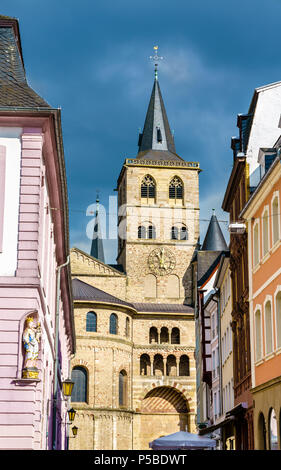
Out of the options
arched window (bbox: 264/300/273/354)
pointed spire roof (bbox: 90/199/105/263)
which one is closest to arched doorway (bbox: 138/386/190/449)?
pointed spire roof (bbox: 90/199/105/263)

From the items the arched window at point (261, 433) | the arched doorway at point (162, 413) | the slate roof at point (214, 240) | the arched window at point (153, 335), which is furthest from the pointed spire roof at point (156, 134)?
the arched window at point (261, 433)

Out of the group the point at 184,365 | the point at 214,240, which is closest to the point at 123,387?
the point at 184,365

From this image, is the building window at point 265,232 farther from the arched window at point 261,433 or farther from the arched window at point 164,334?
the arched window at point 164,334

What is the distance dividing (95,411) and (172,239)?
66.9ft

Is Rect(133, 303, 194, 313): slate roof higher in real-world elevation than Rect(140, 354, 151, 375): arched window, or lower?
higher

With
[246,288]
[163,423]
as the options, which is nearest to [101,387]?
[163,423]

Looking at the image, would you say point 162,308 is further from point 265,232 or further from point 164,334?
point 265,232

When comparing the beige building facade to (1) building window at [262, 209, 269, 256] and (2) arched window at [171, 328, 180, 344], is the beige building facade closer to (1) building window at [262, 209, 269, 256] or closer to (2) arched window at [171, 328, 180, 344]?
(2) arched window at [171, 328, 180, 344]

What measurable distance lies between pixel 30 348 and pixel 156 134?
72.4 m

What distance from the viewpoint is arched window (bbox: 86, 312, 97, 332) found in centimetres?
6894

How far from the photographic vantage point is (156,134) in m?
86.1

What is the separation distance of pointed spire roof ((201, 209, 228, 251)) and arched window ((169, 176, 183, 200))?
6130mm

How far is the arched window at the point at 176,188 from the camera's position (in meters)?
82.1

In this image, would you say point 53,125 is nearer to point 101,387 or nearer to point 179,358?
point 101,387
